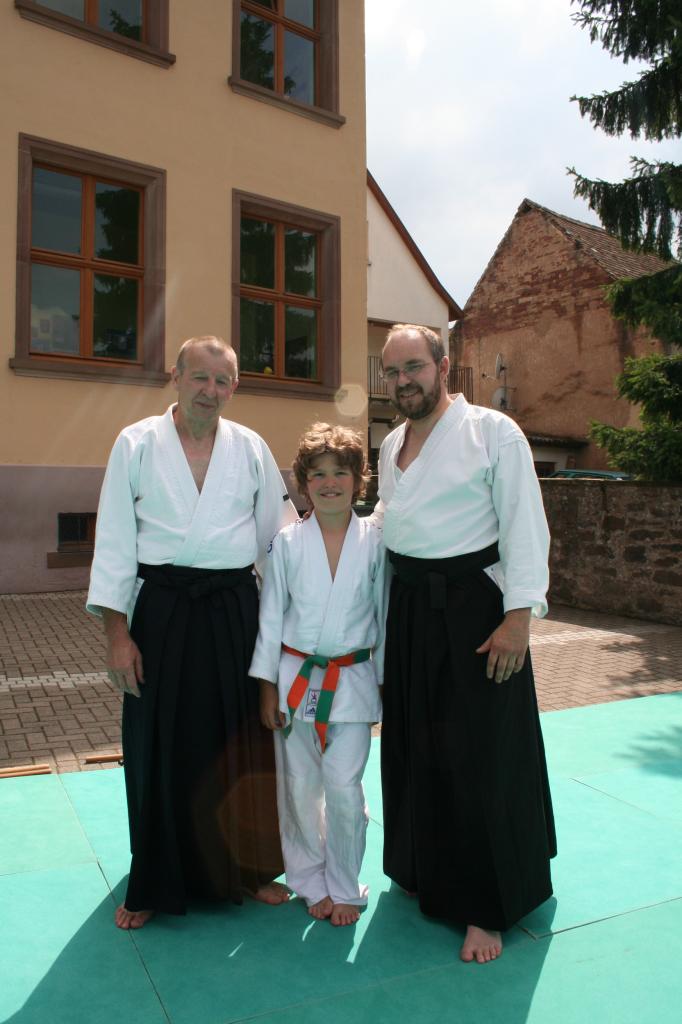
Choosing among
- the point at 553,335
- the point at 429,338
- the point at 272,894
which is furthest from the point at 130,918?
the point at 553,335

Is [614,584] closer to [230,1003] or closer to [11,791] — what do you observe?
[11,791]

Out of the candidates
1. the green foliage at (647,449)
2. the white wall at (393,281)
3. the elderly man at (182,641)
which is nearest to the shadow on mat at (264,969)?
the elderly man at (182,641)

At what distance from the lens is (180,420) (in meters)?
2.70

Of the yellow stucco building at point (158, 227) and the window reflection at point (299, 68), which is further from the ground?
the window reflection at point (299, 68)

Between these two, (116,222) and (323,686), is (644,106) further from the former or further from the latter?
(323,686)

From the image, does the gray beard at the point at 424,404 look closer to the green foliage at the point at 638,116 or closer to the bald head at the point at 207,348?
the bald head at the point at 207,348

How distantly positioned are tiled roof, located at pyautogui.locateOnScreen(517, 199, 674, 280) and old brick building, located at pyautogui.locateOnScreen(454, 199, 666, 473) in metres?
0.04

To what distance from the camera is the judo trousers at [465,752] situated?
242 cm

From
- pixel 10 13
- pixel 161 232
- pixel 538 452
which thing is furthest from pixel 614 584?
pixel 538 452

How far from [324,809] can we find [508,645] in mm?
845

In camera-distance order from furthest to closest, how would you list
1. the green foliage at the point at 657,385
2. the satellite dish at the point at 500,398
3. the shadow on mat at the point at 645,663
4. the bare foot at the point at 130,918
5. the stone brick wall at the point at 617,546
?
the satellite dish at the point at 500,398 < the green foliage at the point at 657,385 < the stone brick wall at the point at 617,546 < the shadow on mat at the point at 645,663 < the bare foot at the point at 130,918

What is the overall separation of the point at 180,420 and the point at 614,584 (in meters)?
7.40

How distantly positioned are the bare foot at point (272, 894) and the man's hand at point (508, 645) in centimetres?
103

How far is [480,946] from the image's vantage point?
2.37 meters
